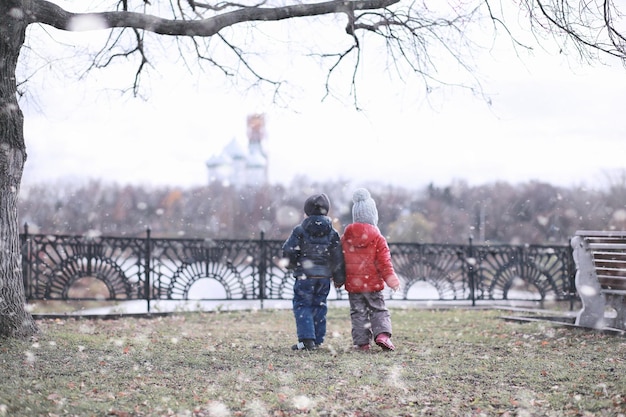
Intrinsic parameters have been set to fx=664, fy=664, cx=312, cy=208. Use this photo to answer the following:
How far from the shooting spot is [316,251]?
22.0 feet

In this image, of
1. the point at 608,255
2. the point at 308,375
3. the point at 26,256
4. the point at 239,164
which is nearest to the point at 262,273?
the point at 26,256

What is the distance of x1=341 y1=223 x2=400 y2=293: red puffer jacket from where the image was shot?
6.66 m

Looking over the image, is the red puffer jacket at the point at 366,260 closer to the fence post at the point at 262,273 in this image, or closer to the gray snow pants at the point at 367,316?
the gray snow pants at the point at 367,316

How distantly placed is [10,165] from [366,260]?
12.3 feet

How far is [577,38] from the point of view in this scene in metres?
6.87

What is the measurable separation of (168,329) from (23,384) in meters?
3.78

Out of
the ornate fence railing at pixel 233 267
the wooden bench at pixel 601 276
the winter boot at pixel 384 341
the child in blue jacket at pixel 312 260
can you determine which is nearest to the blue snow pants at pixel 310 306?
the child in blue jacket at pixel 312 260

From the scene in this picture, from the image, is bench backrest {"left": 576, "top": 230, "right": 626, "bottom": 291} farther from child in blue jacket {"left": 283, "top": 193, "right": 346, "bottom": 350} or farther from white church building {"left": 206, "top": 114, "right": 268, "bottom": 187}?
white church building {"left": 206, "top": 114, "right": 268, "bottom": 187}

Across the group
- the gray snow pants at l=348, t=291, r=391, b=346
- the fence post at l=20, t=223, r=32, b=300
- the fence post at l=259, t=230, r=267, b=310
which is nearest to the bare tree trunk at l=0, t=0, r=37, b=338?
the gray snow pants at l=348, t=291, r=391, b=346

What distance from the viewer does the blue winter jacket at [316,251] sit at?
6691 millimetres

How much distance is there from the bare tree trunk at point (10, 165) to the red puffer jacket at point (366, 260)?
10.9ft

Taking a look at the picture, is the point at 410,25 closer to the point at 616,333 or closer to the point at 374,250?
the point at 374,250

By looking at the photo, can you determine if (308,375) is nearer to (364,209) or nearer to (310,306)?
(310,306)

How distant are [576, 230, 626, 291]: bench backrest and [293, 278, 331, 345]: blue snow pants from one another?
2892 mm
